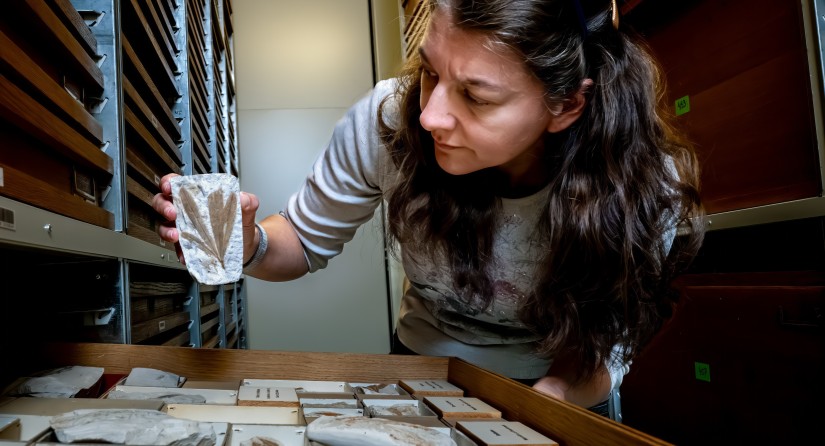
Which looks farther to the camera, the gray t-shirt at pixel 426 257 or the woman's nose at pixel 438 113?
the gray t-shirt at pixel 426 257

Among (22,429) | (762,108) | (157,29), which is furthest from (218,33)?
(22,429)

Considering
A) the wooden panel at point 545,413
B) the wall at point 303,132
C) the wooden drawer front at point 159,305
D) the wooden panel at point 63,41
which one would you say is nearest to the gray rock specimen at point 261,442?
the wooden panel at point 545,413

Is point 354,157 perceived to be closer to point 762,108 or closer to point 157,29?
point 157,29

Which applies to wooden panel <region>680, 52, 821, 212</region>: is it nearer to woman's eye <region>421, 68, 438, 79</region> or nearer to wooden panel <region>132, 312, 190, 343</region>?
woman's eye <region>421, 68, 438, 79</region>

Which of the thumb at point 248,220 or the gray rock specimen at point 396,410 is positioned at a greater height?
the thumb at point 248,220

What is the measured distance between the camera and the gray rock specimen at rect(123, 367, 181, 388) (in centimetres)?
108

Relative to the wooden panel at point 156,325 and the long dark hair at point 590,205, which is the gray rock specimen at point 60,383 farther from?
the long dark hair at point 590,205

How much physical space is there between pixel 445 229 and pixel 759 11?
1.25m

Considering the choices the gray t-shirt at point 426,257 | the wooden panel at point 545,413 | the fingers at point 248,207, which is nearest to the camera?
the wooden panel at point 545,413

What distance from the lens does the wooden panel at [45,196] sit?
789 millimetres

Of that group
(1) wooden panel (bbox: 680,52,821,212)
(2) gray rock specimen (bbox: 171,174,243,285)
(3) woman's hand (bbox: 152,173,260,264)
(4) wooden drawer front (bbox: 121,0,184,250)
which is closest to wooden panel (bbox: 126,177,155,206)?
(4) wooden drawer front (bbox: 121,0,184,250)

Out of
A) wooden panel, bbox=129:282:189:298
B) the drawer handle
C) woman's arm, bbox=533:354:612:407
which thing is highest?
wooden panel, bbox=129:282:189:298

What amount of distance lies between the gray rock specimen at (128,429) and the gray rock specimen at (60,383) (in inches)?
10.1

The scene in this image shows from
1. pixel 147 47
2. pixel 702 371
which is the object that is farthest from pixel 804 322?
pixel 147 47
